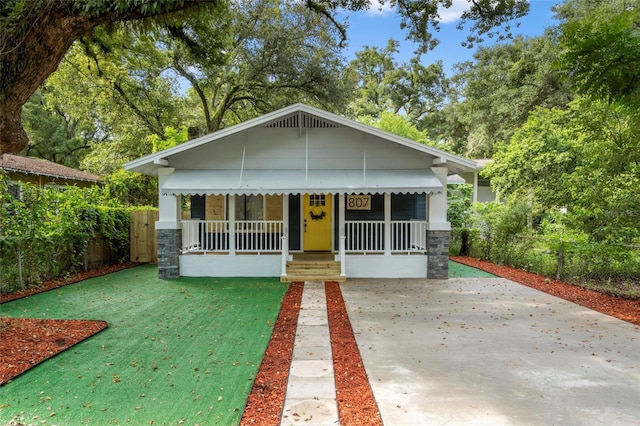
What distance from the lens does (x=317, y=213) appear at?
12.0m

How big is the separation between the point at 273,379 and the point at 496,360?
2783 millimetres

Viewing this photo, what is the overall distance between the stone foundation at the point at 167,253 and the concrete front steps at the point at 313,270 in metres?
3.10

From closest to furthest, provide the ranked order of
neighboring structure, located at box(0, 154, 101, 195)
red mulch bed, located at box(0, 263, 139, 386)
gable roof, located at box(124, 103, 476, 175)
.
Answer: red mulch bed, located at box(0, 263, 139, 386)
gable roof, located at box(124, 103, 476, 175)
neighboring structure, located at box(0, 154, 101, 195)

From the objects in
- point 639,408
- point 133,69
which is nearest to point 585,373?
point 639,408

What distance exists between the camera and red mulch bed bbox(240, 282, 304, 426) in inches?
129

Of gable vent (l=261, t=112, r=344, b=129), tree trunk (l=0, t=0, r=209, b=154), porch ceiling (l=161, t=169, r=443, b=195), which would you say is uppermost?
gable vent (l=261, t=112, r=344, b=129)

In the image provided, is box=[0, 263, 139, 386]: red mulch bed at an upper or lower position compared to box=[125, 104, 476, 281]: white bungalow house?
lower

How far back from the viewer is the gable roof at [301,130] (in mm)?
9992

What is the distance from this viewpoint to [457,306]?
7.42m

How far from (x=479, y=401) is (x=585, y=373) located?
165 cm

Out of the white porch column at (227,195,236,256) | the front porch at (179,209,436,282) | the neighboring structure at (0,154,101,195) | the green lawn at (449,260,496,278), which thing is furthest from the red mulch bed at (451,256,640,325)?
the neighboring structure at (0,154,101,195)

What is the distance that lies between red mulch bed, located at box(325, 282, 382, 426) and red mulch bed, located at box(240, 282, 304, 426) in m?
0.58

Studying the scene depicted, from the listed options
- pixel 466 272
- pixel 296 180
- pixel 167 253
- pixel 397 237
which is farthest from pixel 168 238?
pixel 466 272

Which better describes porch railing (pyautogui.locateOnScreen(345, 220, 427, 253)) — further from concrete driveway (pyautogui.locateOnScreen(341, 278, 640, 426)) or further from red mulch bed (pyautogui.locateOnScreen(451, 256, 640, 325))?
→ concrete driveway (pyautogui.locateOnScreen(341, 278, 640, 426))
